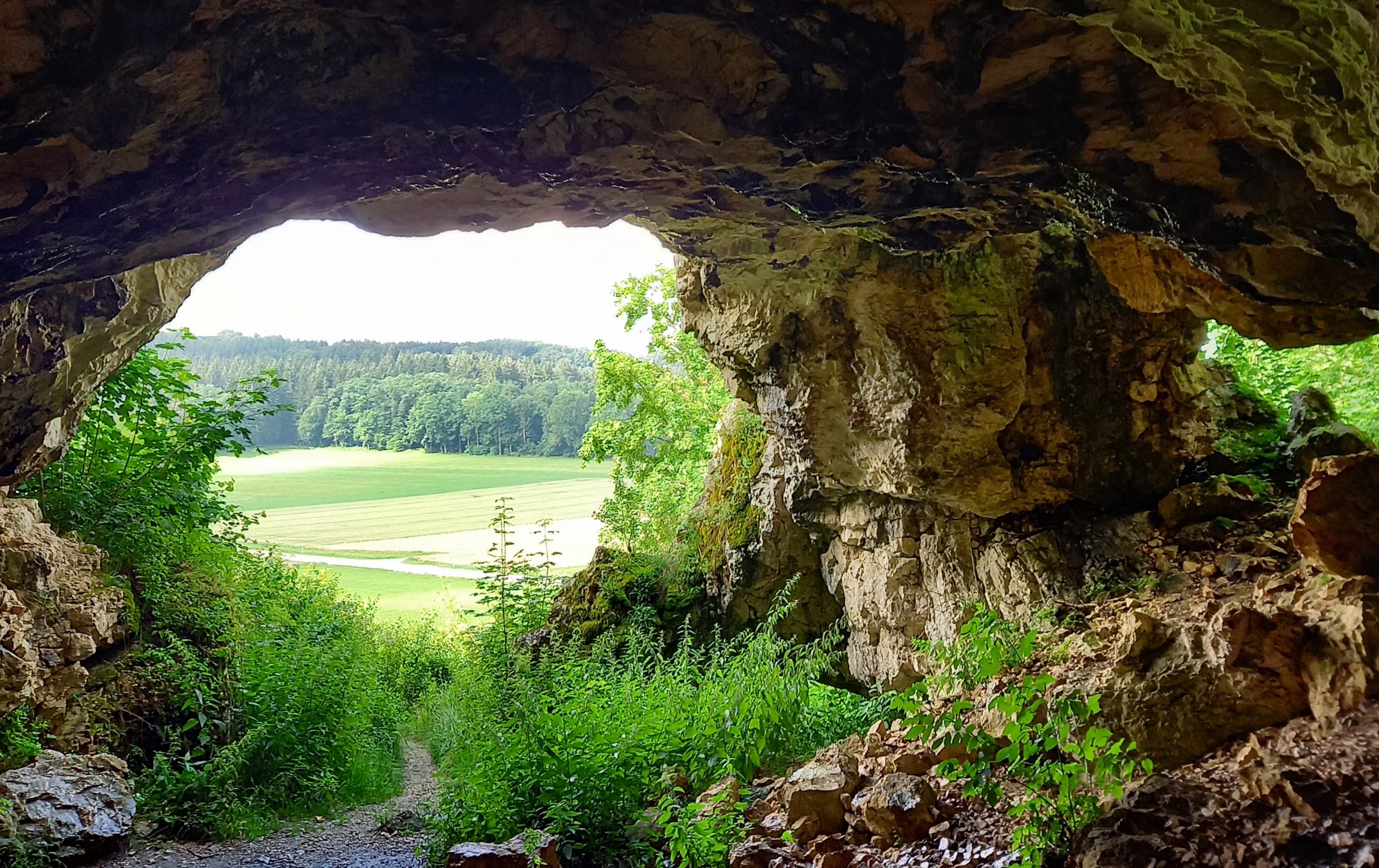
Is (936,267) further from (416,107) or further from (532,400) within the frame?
(532,400)

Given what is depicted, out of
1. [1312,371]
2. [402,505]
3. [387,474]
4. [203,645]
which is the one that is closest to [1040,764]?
[1312,371]

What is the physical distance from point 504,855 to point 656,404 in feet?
31.5

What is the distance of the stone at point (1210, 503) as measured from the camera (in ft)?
14.8

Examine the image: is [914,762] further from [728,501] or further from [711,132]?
[728,501]

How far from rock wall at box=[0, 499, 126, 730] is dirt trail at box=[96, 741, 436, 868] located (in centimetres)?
123

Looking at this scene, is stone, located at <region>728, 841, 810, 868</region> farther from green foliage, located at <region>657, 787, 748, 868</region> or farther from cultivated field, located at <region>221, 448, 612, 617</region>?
cultivated field, located at <region>221, 448, 612, 617</region>

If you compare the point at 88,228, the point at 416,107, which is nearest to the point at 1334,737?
the point at 416,107

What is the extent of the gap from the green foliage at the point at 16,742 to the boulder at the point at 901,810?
5.03 m

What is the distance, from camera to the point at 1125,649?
3.36m

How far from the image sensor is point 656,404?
12.7 metres

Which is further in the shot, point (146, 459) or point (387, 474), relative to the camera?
point (387, 474)

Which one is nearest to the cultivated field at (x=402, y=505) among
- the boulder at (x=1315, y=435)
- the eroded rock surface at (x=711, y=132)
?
the eroded rock surface at (x=711, y=132)

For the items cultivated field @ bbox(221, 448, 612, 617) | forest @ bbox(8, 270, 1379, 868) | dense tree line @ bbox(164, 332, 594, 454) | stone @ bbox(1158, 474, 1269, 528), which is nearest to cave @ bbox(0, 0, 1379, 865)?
stone @ bbox(1158, 474, 1269, 528)

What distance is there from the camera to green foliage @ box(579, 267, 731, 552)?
12555 millimetres
